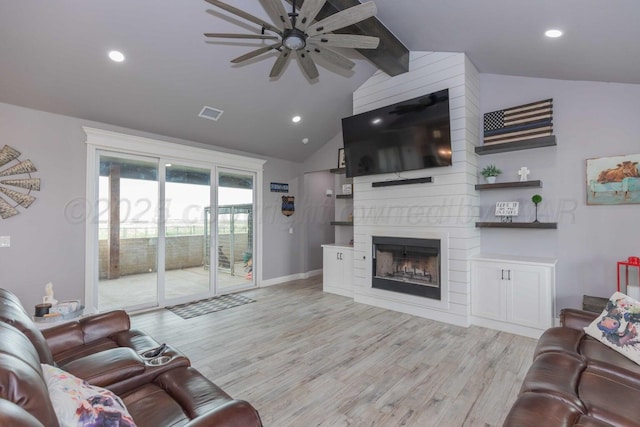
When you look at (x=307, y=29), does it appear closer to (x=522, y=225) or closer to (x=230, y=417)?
(x=230, y=417)

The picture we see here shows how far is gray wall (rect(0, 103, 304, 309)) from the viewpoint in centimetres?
359

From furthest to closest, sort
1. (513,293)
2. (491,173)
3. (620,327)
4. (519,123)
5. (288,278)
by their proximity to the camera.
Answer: (288,278)
(491,173)
(519,123)
(513,293)
(620,327)

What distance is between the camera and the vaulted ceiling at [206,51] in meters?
2.63

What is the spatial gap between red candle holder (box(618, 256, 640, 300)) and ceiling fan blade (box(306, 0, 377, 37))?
3.49 m

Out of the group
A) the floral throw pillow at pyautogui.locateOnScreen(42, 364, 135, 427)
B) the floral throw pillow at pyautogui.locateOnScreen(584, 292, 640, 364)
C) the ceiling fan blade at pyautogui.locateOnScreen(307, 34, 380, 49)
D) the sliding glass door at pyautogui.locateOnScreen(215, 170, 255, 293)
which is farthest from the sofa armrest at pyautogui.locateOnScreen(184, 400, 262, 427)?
the sliding glass door at pyautogui.locateOnScreen(215, 170, 255, 293)

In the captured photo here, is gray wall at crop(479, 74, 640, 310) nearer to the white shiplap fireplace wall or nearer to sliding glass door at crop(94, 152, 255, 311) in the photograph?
the white shiplap fireplace wall

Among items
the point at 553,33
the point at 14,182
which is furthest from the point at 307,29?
the point at 14,182

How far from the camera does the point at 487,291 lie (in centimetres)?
383

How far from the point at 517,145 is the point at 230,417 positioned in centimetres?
417

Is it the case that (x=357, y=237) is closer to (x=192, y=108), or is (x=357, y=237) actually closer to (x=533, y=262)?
(x=533, y=262)

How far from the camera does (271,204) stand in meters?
6.37

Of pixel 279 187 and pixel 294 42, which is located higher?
pixel 294 42

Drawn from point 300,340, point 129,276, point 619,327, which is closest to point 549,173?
point 619,327

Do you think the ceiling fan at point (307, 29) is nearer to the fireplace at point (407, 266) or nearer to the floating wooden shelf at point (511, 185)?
the floating wooden shelf at point (511, 185)
